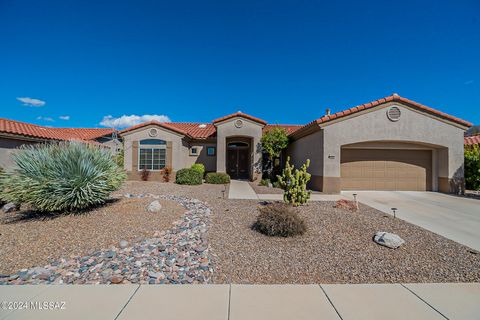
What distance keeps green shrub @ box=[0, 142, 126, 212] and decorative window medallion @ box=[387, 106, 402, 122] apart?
13.6m

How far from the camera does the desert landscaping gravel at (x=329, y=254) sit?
142 inches

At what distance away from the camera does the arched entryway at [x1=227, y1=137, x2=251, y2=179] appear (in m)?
18.9

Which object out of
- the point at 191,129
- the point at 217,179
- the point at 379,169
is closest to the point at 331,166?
the point at 379,169

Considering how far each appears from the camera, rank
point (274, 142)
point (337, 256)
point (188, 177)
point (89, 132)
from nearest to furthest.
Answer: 1. point (337, 256)
2. point (188, 177)
3. point (274, 142)
4. point (89, 132)

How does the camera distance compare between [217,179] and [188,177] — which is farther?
[217,179]

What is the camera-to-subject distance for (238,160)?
19078mm

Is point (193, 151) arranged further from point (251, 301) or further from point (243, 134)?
point (251, 301)

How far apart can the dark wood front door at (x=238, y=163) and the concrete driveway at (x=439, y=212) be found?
908cm

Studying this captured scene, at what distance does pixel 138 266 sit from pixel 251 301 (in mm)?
2226

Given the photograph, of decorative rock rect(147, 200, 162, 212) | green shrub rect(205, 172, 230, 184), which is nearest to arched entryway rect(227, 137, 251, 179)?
green shrub rect(205, 172, 230, 184)

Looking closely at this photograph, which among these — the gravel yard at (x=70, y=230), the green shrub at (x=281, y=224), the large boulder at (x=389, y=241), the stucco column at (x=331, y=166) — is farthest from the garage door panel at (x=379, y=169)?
the gravel yard at (x=70, y=230)

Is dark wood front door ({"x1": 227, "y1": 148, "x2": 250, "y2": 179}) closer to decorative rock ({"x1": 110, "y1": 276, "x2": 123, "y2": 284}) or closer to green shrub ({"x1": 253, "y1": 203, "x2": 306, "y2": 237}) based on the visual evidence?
green shrub ({"x1": 253, "y1": 203, "x2": 306, "y2": 237})

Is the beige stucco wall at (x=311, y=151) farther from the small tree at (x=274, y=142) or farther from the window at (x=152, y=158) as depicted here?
the window at (x=152, y=158)

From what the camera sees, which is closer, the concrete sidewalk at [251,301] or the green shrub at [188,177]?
the concrete sidewalk at [251,301]
